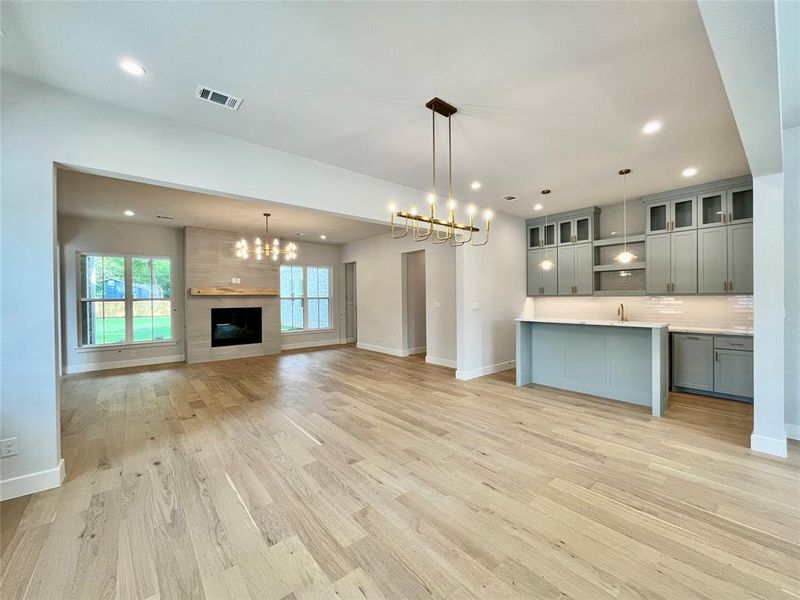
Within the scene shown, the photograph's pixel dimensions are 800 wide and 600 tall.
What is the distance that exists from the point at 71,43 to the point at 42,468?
2.90 metres

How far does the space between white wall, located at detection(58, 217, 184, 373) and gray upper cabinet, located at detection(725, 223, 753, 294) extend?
32.6 feet

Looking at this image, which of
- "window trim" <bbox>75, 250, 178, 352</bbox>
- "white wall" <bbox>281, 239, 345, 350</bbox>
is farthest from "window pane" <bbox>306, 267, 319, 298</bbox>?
"window trim" <bbox>75, 250, 178, 352</bbox>

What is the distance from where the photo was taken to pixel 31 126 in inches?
91.7

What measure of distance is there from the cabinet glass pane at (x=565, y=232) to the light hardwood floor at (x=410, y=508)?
10.6 ft

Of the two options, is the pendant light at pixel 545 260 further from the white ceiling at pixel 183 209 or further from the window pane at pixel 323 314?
the window pane at pixel 323 314

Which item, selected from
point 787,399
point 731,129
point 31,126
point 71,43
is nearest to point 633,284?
point 787,399

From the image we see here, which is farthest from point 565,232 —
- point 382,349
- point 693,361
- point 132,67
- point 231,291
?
point 231,291

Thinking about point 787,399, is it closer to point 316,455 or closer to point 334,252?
point 316,455

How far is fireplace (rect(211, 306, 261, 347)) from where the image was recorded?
743cm

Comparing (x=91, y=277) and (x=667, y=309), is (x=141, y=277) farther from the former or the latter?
(x=667, y=309)

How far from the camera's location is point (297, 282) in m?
8.98

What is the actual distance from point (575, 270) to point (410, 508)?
526cm

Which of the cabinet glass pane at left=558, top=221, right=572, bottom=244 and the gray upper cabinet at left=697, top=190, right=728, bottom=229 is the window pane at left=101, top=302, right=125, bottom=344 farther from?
the gray upper cabinet at left=697, top=190, right=728, bottom=229

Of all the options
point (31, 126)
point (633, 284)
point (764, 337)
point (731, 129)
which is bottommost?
point (764, 337)
